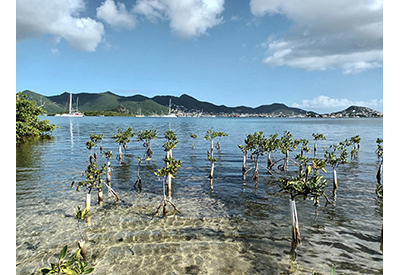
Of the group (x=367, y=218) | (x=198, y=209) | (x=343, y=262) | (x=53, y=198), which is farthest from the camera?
(x=53, y=198)

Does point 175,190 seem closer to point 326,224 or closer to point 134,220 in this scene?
point 134,220

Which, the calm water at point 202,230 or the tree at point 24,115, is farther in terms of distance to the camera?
the tree at point 24,115

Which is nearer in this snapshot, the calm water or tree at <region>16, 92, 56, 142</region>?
the calm water

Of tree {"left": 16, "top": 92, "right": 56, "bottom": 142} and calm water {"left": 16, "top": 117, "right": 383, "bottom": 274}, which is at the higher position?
tree {"left": 16, "top": 92, "right": 56, "bottom": 142}

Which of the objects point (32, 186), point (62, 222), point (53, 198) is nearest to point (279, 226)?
point (62, 222)

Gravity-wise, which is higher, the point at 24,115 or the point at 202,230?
the point at 24,115

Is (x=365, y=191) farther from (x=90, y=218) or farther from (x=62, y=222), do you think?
(x=62, y=222)

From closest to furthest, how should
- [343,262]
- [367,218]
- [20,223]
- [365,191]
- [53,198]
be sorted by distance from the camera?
A: [343,262] → [20,223] → [367,218] → [53,198] → [365,191]

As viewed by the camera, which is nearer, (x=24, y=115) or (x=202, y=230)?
(x=202, y=230)

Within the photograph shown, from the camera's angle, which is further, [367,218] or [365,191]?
[365,191]

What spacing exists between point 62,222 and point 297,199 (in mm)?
18635

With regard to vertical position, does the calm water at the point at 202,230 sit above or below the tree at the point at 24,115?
below

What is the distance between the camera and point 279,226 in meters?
14.3

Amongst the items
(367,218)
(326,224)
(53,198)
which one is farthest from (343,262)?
(53,198)
